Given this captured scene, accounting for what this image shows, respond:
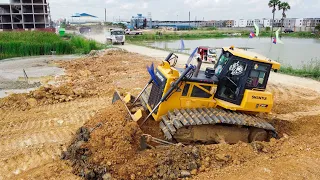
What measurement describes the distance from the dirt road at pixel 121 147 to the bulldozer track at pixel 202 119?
458mm

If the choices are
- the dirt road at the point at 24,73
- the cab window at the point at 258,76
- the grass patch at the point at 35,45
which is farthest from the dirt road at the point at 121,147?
the grass patch at the point at 35,45

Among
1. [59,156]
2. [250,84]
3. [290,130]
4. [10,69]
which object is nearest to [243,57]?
[250,84]

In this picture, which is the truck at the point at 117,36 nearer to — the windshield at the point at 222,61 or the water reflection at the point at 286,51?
the water reflection at the point at 286,51

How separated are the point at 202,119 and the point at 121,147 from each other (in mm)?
1865

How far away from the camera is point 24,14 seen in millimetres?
52906

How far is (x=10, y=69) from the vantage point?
19.4 metres

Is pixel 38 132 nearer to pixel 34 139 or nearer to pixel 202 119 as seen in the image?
pixel 34 139

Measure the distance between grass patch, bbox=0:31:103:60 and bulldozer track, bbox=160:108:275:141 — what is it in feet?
70.4

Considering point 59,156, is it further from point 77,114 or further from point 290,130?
point 290,130

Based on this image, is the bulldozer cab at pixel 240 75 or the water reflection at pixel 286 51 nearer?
the bulldozer cab at pixel 240 75

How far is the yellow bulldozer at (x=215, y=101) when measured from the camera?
Result: 7.07 m

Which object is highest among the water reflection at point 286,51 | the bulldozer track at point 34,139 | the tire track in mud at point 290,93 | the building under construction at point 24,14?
the building under construction at point 24,14

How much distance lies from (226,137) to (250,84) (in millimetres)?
1402

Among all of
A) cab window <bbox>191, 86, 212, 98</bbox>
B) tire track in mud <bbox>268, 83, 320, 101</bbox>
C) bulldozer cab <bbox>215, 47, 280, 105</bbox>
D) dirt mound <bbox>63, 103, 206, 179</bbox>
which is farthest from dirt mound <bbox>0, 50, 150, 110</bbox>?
bulldozer cab <bbox>215, 47, 280, 105</bbox>
